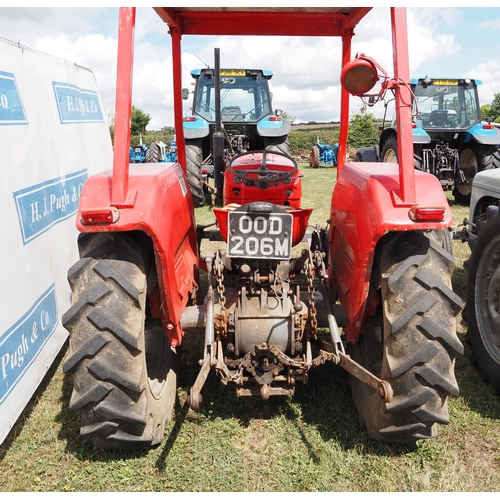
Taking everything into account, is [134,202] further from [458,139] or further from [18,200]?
[458,139]

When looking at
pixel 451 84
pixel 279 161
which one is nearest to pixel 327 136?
pixel 451 84

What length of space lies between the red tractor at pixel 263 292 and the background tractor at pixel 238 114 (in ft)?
20.8

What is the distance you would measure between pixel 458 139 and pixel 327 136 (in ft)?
93.2

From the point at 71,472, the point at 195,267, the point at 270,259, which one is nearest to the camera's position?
the point at 71,472

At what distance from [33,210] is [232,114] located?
7701mm

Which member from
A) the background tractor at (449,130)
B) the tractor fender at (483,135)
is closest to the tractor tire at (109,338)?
the background tractor at (449,130)

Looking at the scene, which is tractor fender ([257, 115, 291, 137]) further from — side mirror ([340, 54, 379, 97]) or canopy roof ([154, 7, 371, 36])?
side mirror ([340, 54, 379, 97])

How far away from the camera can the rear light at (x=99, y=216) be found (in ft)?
6.76

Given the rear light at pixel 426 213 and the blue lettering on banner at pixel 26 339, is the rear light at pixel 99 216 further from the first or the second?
the rear light at pixel 426 213

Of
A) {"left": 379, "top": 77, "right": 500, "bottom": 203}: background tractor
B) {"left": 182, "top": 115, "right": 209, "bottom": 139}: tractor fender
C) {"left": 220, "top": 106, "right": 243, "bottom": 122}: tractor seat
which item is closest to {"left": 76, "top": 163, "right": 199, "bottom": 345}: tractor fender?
{"left": 182, "top": 115, "right": 209, "bottom": 139}: tractor fender

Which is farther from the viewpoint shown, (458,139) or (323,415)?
(458,139)

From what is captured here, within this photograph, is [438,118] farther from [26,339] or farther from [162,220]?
[26,339]

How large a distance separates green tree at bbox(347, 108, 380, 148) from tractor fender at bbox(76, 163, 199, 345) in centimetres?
2774

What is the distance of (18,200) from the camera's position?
294cm
